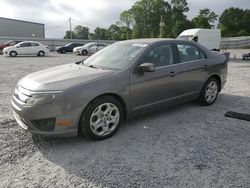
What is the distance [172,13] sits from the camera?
68.2m

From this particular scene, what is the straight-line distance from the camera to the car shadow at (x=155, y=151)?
2.68 meters

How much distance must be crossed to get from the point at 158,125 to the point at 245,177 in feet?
5.48

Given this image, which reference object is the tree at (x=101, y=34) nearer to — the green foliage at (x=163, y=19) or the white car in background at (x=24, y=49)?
the green foliage at (x=163, y=19)

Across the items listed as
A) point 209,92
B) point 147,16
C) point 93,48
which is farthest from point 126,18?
point 209,92

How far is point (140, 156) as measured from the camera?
3082 mm

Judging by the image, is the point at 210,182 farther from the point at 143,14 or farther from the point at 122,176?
the point at 143,14

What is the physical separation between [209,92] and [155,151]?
8.46ft

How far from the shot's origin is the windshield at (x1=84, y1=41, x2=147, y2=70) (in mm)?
3916

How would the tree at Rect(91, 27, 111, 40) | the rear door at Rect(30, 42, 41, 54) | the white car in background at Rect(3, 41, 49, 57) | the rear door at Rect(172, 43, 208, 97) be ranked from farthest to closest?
the tree at Rect(91, 27, 111, 40), the rear door at Rect(30, 42, 41, 54), the white car in background at Rect(3, 41, 49, 57), the rear door at Rect(172, 43, 208, 97)

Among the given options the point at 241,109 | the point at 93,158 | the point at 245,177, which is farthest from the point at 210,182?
the point at 241,109

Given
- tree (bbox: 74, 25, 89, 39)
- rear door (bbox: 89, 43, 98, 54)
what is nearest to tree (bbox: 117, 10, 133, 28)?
tree (bbox: 74, 25, 89, 39)

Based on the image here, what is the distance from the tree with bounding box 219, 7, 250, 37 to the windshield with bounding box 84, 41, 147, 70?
6360cm

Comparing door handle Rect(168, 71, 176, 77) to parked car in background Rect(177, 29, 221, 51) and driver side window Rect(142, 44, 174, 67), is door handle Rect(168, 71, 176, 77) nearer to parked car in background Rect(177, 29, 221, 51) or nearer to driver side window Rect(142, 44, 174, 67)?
driver side window Rect(142, 44, 174, 67)

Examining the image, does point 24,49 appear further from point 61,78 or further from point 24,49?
point 61,78
